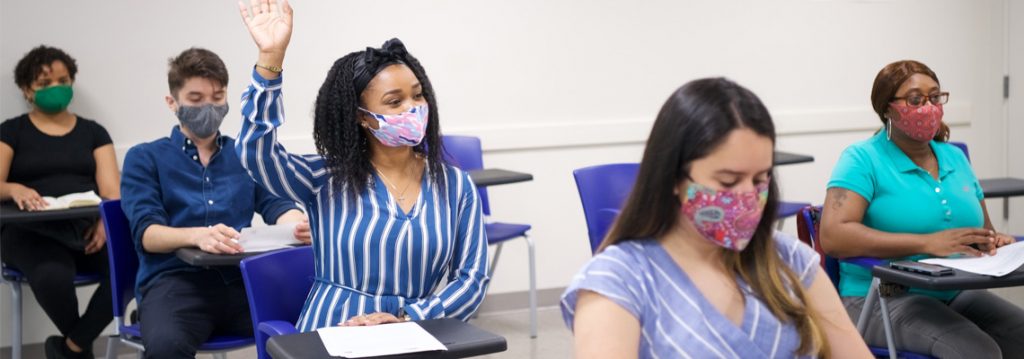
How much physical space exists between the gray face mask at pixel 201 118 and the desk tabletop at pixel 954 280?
206 centimetres

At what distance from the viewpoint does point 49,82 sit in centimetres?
442

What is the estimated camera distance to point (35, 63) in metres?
4.42

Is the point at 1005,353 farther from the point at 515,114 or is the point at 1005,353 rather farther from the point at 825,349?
the point at 515,114

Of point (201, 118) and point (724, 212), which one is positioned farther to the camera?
point (201, 118)

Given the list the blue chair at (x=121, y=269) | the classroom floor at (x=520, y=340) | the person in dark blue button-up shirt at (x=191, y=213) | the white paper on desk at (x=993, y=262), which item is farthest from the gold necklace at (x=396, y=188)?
the classroom floor at (x=520, y=340)

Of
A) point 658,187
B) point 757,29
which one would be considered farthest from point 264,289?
point 757,29

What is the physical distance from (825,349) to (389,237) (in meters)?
1.18

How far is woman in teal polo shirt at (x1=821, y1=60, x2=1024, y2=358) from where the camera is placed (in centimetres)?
288

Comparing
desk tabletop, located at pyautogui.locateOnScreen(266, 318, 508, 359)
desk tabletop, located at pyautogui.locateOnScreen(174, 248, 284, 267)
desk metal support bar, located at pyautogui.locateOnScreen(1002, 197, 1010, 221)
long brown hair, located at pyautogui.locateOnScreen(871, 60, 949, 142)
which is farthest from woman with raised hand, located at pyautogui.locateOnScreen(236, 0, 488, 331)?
desk metal support bar, located at pyautogui.locateOnScreen(1002, 197, 1010, 221)

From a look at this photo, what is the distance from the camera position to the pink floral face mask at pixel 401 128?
260 centimetres

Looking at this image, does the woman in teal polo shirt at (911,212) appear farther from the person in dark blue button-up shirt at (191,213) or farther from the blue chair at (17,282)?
the blue chair at (17,282)

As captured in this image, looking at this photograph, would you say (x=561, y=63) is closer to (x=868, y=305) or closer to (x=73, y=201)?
(x=73, y=201)

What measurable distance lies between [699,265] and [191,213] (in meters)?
2.18

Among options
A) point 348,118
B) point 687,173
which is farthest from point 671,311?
point 348,118
